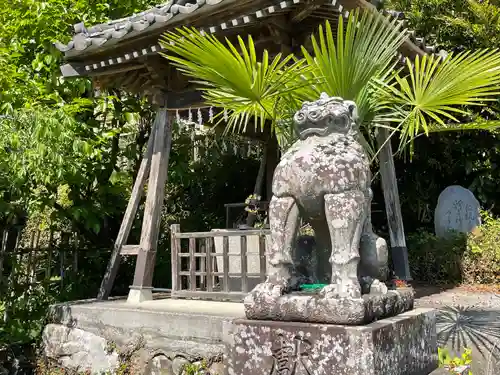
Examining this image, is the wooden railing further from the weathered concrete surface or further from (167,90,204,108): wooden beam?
(167,90,204,108): wooden beam

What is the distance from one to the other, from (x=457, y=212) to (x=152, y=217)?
21.0ft

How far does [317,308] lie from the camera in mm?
2250

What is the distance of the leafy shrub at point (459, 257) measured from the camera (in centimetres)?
821

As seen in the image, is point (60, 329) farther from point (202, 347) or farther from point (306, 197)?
point (306, 197)

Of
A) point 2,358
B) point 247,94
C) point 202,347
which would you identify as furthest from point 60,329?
point 247,94

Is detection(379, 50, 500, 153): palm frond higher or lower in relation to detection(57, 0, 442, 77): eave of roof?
lower

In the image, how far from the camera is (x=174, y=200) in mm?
11359

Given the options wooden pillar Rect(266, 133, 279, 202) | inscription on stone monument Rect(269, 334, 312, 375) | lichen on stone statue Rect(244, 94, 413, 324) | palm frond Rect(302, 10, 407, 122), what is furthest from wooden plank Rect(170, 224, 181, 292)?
inscription on stone monument Rect(269, 334, 312, 375)

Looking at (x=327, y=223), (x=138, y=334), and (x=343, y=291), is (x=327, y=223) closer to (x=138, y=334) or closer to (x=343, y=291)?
(x=343, y=291)

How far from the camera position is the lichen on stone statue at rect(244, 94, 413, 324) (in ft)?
7.56

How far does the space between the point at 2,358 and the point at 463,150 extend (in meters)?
9.25

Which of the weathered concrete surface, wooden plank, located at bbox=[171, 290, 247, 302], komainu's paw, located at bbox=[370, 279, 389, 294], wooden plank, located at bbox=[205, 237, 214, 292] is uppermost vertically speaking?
wooden plank, located at bbox=[205, 237, 214, 292]

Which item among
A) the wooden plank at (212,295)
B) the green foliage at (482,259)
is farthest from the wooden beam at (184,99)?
the green foliage at (482,259)

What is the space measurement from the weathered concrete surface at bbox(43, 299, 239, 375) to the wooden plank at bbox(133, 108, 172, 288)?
1.31ft
